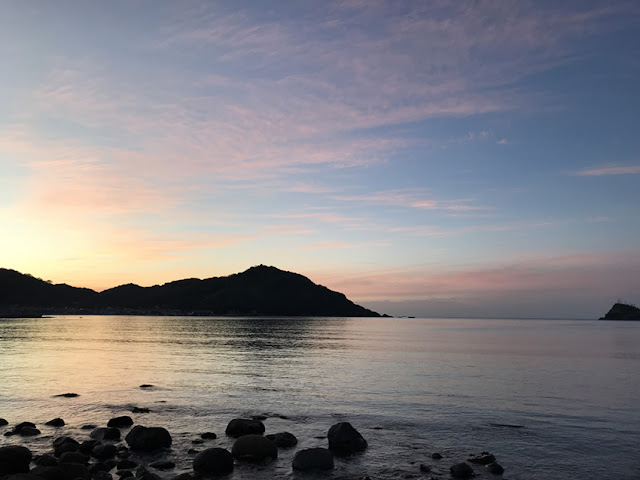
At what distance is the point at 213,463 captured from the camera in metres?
20.1

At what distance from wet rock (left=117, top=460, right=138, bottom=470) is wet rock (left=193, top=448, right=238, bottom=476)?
9.07ft

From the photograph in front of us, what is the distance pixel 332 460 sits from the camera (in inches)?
830

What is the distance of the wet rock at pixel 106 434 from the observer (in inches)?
973

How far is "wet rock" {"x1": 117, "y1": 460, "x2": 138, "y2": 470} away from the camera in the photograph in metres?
20.0

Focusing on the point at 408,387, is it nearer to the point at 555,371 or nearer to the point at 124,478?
the point at 555,371

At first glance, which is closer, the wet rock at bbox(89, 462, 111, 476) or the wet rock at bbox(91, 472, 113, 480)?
the wet rock at bbox(91, 472, 113, 480)

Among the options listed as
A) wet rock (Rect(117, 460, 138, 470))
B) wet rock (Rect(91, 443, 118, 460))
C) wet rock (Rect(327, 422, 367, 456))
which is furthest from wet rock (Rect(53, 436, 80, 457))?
wet rock (Rect(327, 422, 367, 456))

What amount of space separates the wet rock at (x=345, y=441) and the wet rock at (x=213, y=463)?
5811 millimetres

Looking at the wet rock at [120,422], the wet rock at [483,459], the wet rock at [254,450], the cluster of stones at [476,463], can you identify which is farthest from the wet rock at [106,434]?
the wet rock at [483,459]

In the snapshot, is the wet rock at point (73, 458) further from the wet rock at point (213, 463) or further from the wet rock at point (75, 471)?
the wet rock at point (213, 463)

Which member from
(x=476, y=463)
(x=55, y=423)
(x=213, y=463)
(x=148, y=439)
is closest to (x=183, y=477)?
(x=213, y=463)

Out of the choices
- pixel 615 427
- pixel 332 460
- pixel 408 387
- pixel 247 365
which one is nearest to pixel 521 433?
pixel 615 427

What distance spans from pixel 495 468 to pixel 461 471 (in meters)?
2.27

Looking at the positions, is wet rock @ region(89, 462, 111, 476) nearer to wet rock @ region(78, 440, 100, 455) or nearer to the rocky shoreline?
the rocky shoreline
